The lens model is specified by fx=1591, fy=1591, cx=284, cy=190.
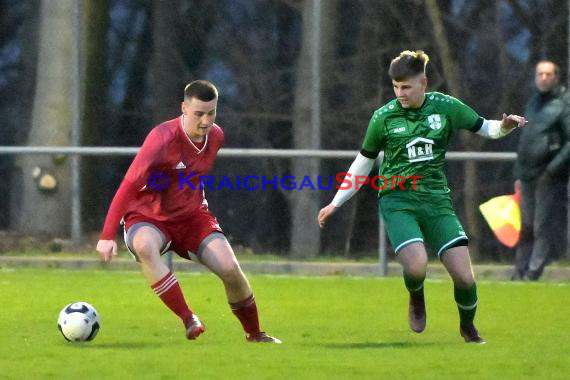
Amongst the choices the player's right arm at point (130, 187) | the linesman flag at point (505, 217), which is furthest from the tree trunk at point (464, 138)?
the player's right arm at point (130, 187)

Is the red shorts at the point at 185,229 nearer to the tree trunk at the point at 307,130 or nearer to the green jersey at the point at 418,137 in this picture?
the green jersey at the point at 418,137

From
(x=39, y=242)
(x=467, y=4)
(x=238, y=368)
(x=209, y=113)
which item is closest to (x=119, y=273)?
(x=39, y=242)

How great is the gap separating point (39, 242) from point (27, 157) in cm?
96

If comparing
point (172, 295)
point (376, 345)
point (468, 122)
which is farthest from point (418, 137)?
point (172, 295)

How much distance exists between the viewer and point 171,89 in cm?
1645

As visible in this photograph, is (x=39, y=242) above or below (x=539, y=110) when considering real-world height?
below

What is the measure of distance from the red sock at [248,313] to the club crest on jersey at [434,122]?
1.43 m

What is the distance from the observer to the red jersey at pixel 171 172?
902cm

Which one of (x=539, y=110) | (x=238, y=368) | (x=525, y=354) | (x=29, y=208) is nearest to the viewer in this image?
(x=238, y=368)

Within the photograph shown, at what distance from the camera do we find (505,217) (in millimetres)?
14805

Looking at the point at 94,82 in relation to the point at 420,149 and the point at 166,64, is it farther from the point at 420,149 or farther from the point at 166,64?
the point at 420,149

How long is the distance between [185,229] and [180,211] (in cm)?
11

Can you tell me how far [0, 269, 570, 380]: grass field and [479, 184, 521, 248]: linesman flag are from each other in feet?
2.60

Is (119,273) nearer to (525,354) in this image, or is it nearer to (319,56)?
(319,56)
